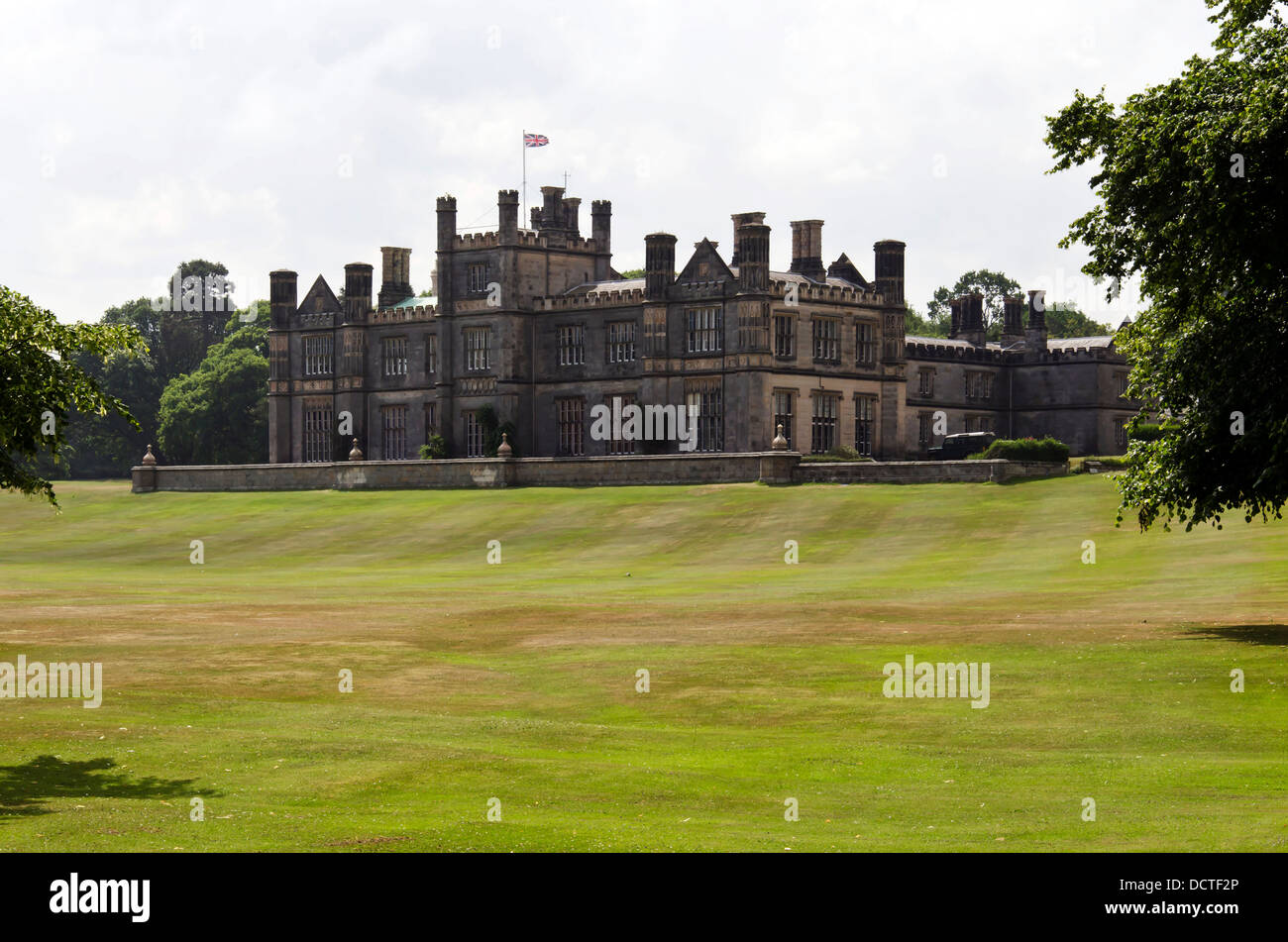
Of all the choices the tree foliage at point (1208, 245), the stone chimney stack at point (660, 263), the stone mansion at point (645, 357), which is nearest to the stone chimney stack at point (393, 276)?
the stone mansion at point (645, 357)

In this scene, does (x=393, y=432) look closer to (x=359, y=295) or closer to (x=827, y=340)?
(x=359, y=295)

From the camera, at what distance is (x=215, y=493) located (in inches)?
3511

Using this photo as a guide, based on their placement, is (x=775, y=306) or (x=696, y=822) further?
(x=775, y=306)

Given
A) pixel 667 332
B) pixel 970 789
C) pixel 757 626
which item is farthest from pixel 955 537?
pixel 970 789

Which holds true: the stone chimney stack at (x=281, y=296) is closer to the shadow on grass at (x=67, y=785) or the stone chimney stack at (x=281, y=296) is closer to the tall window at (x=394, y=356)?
the tall window at (x=394, y=356)

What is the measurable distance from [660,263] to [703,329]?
398cm

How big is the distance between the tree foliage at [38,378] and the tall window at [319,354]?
76.4 meters

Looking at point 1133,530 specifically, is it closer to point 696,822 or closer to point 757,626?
point 757,626

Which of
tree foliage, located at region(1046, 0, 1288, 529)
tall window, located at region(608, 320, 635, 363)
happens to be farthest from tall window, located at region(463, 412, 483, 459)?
tree foliage, located at region(1046, 0, 1288, 529)

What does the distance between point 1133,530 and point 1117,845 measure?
3904 centimetres

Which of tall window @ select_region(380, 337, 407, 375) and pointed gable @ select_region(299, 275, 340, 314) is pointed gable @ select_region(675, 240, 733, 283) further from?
pointed gable @ select_region(299, 275, 340, 314)

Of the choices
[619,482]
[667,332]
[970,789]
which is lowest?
[970,789]

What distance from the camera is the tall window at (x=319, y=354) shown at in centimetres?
10006
